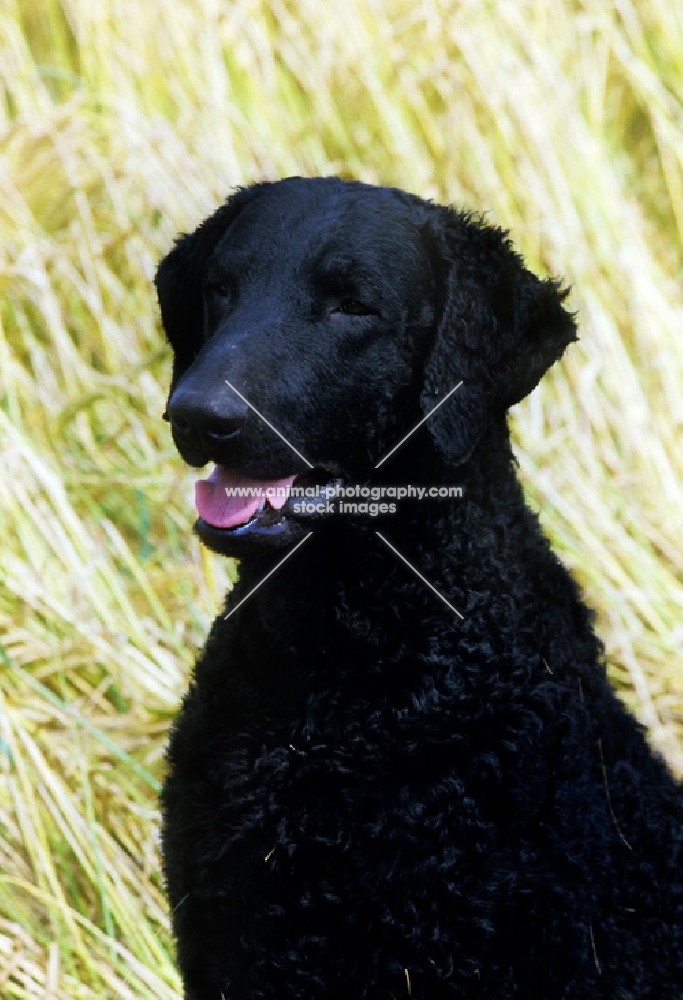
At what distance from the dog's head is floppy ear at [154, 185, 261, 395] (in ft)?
0.55

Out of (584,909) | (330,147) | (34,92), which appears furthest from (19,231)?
(584,909)

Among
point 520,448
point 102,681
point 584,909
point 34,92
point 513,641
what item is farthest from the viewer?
point 34,92

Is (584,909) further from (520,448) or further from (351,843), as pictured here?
(520,448)

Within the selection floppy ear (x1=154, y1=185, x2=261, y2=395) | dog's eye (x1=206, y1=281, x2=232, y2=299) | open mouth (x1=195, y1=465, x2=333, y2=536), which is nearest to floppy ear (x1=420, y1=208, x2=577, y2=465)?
open mouth (x1=195, y1=465, x2=333, y2=536)

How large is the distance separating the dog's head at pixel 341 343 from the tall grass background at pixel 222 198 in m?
1.54

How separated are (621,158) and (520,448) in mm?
1610

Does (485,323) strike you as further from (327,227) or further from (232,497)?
(232,497)

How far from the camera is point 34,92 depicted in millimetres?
4922

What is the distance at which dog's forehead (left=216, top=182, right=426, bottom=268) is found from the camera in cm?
268

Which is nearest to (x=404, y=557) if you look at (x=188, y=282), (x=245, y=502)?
(x=245, y=502)

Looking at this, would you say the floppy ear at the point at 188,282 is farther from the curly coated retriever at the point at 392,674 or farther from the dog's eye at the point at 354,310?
the dog's eye at the point at 354,310

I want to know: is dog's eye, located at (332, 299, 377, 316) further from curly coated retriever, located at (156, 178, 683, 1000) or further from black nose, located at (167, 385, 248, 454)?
black nose, located at (167, 385, 248, 454)

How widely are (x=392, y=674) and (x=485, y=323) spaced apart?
2.83 feet

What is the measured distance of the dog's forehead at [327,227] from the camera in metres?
2.68
